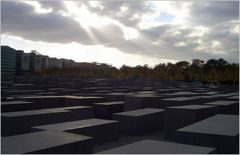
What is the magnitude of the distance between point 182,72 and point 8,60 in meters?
44.3

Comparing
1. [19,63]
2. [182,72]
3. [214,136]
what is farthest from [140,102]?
[19,63]

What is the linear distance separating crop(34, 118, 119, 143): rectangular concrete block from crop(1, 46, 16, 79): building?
7398cm

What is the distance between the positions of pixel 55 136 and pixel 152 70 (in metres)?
65.3

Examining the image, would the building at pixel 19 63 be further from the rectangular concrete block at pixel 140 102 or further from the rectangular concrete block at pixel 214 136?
the rectangular concrete block at pixel 214 136

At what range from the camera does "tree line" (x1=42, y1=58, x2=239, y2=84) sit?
58.6 metres

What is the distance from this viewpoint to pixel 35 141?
605 centimetres

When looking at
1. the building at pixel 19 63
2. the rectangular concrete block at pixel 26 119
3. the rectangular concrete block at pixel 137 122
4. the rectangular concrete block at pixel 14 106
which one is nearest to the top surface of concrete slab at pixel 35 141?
the rectangular concrete block at pixel 26 119

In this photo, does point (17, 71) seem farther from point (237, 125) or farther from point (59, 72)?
point (237, 125)

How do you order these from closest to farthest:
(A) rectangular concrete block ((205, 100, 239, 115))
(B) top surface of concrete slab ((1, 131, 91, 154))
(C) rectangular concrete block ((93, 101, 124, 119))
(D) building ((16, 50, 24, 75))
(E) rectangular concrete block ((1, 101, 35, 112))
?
(B) top surface of concrete slab ((1, 131, 91, 154)), (E) rectangular concrete block ((1, 101, 35, 112)), (A) rectangular concrete block ((205, 100, 239, 115)), (C) rectangular concrete block ((93, 101, 124, 119)), (D) building ((16, 50, 24, 75))

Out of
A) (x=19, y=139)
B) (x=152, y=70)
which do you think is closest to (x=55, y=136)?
(x=19, y=139)

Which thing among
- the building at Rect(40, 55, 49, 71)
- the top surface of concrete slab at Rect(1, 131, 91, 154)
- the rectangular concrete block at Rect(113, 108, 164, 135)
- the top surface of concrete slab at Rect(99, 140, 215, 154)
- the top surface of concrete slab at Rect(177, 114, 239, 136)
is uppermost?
the building at Rect(40, 55, 49, 71)

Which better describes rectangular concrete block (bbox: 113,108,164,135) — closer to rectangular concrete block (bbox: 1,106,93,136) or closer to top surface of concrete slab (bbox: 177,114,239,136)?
rectangular concrete block (bbox: 1,106,93,136)

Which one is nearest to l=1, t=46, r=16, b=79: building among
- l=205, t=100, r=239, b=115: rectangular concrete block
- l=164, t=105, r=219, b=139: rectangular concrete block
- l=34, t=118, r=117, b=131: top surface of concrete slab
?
l=205, t=100, r=239, b=115: rectangular concrete block

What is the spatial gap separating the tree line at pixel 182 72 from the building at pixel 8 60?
35.0 ft
